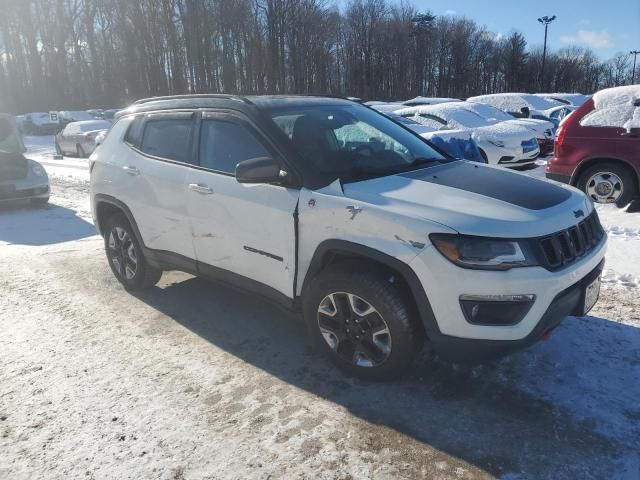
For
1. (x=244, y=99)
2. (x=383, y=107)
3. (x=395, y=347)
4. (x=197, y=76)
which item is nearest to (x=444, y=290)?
(x=395, y=347)

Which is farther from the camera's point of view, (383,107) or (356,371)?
(383,107)

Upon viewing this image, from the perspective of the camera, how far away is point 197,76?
1841 inches

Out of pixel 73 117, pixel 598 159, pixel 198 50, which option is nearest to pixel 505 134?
pixel 598 159

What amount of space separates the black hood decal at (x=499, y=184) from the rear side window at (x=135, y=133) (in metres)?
2.53

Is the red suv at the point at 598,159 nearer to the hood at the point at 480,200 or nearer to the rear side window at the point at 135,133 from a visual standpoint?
the hood at the point at 480,200

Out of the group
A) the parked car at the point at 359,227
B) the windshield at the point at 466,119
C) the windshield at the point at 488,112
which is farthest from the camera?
the windshield at the point at 488,112

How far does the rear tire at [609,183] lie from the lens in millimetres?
7004

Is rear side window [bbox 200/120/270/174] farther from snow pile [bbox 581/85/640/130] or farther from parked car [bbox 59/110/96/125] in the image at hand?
parked car [bbox 59/110/96/125]

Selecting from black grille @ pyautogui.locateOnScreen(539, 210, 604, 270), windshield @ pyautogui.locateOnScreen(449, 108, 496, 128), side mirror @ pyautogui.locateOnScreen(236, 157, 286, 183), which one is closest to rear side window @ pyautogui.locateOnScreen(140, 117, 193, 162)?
side mirror @ pyautogui.locateOnScreen(236, 157, 286, 183)

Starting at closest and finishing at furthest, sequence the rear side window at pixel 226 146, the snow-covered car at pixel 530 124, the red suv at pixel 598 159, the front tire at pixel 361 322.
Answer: the front tire at pixel 361 322 < the rear side window at pixel 226 146 < the red suv at pixel 598 159 < the snow-covered car at pixel 530 124

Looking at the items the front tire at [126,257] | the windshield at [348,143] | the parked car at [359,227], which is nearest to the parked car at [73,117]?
the front tire at [126,257]

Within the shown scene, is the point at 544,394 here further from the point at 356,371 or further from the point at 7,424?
the point at 7,424

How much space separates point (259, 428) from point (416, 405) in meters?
0.91

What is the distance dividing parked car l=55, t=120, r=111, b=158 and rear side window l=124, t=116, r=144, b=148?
1468 centimetres
